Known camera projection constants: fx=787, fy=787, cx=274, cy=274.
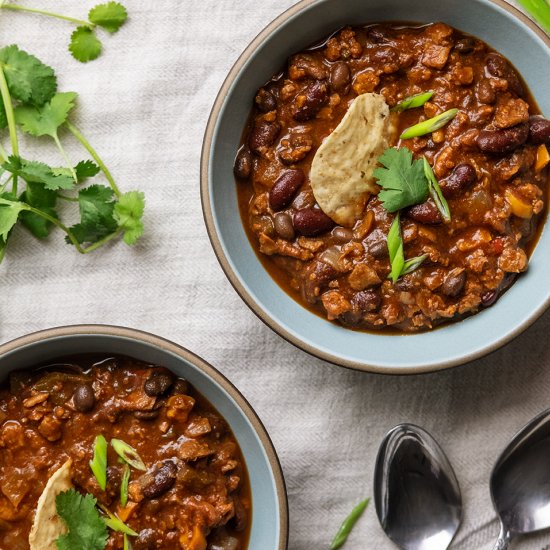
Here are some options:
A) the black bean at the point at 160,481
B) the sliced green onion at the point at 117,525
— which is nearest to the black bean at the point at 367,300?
the black bean at the point at 160,481

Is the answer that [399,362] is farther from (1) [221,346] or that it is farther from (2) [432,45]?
(2) [432,45]

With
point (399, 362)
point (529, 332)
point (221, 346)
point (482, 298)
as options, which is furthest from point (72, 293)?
point (529, 332)

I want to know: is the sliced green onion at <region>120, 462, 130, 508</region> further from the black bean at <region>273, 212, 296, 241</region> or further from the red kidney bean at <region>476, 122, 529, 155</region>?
the red kidney bean at <region>476, 122, 529, 155</region>

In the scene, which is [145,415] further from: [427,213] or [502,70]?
[502,70]

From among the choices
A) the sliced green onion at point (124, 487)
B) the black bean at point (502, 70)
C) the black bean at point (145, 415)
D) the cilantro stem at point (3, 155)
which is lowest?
the sliced green onion at point (124, 487)

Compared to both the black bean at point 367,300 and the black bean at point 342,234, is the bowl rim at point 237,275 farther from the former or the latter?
the black bean at point 342,234

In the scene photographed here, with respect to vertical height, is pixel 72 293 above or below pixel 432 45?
below

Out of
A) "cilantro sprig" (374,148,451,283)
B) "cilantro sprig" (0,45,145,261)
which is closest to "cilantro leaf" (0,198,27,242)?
"cilantro sprig" (0,45,145,261)
